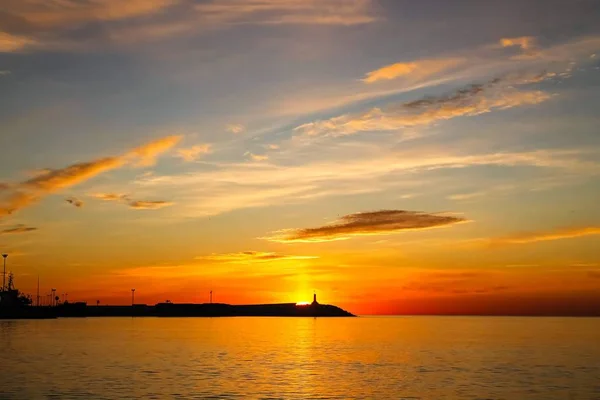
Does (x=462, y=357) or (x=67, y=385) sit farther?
(x=462, y=357)

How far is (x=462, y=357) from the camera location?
337ft

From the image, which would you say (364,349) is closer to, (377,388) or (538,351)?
(538,351)

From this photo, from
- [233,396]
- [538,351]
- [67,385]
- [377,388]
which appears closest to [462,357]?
[538,351]

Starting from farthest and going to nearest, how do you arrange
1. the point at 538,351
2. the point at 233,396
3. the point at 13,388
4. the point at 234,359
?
the point at 538,351 < the point at 234,359 < the point at 13,388 < the point at 233,396

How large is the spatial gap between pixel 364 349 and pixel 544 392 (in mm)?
61237

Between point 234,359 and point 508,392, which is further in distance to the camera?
point 234,359

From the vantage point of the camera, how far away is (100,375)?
74500mm

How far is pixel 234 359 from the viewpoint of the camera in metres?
97.4

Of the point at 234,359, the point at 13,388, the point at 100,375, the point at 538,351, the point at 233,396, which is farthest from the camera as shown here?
the point at 538,351

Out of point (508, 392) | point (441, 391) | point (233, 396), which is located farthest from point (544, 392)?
point (233, 396)

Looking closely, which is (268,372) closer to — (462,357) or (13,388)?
(13,388)

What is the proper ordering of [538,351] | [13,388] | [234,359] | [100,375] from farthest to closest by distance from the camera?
[538,351] → [234,359] → [100,375] → [13,388]

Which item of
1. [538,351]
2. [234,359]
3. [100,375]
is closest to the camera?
[100,375]

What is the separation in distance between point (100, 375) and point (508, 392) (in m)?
43.3
